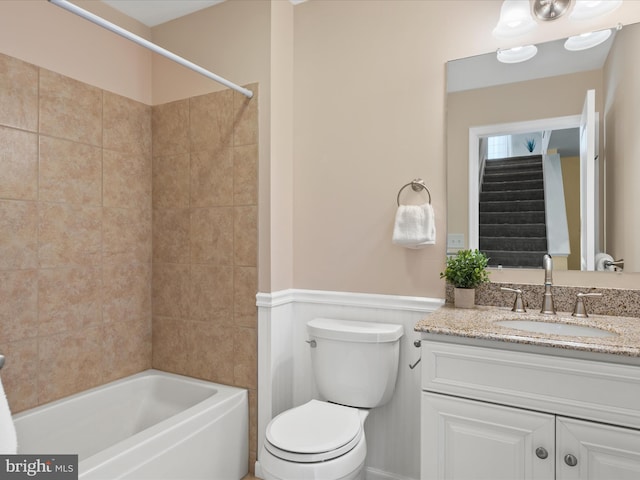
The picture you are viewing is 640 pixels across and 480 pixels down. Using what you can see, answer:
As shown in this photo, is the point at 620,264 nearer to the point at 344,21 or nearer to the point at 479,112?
the point at 479,112

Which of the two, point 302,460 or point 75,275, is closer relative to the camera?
point 302,460

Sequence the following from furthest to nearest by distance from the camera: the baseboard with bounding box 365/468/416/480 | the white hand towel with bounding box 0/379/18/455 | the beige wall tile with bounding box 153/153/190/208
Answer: the beige wall tile with bounding box 153/153/190/208 < the baseboard with bounding box 365/468/416/480 < the white hand towel with bounding box 0/379/18/455

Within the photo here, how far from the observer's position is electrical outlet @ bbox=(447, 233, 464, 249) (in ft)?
6.31

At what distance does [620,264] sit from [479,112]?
0.85 meters

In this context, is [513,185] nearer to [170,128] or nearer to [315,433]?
[315,433]

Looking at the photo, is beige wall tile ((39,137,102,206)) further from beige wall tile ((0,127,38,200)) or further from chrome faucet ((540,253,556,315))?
chrome faucet ((540,253,556,315))

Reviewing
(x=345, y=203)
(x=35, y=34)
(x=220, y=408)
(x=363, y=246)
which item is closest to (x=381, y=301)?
(x=363, y=246)

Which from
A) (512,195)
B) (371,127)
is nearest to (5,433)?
(371,127)

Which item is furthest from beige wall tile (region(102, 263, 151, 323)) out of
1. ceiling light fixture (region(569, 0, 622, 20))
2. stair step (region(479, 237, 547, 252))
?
ceiling light fixture (region(569, 0, 622, 20))

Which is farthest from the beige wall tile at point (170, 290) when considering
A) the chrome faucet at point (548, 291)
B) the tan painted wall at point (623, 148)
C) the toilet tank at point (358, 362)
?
the tan painted wall at point (623, 148)

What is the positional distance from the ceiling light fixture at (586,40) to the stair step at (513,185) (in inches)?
21.6

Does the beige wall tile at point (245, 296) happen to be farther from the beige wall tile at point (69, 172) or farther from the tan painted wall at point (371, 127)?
the beige wall tile at point (69, 172)

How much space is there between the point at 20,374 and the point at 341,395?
1.44m

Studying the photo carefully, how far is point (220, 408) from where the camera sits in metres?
2.01
